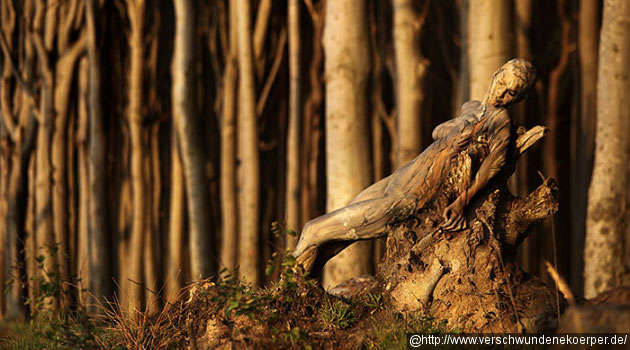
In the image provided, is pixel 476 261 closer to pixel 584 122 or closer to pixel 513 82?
pixel 513 82

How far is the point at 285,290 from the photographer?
4684 mm

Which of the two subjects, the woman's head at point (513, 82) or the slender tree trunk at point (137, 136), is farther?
the slender tree trunk at point (137, 136)

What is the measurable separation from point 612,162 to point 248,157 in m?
4.70

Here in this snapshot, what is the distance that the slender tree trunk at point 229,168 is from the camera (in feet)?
34.6

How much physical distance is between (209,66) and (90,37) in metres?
4.77

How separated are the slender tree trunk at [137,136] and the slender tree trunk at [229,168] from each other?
1.29m

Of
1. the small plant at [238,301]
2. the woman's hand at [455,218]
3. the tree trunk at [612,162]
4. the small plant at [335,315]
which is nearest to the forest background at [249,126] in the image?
the tree trunk at [612,162]

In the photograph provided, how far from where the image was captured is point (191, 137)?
9.97 m

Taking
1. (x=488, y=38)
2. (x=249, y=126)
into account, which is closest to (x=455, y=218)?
(x=488, y=38)

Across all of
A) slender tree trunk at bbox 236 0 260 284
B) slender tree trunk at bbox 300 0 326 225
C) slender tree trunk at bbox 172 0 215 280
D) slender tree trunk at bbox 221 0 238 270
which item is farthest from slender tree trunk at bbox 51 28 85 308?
slender tree trunk at bbox 300 0 326 225

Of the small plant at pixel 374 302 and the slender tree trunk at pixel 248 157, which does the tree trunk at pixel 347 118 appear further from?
the slender tree trunk at pixel 248 157

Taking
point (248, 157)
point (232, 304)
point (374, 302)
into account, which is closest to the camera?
point (232, 304)

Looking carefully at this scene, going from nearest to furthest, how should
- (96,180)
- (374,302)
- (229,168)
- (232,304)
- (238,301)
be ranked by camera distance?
1. (232,304)
2. (238,301)
3. (374,302)
4. (96,180)
5. (229,168)

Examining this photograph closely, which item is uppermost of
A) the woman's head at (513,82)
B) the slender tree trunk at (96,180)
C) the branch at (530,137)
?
the woman's head at (513,82)
